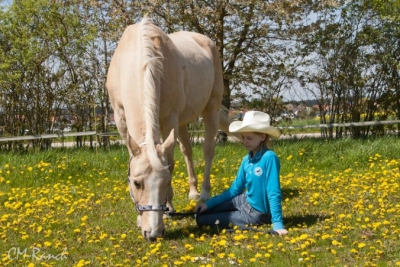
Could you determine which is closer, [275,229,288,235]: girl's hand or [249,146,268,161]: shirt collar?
[275,229,288,235]: girl's hand

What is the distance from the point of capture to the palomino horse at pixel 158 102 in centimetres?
484

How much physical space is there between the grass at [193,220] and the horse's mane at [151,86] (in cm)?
80

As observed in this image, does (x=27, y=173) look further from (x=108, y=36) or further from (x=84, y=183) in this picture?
(x=108, y=36)

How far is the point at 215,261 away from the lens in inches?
173

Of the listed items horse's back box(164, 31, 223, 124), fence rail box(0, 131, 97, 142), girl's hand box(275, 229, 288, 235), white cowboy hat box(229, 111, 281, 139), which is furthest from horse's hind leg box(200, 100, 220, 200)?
fence rail box(0, 131, 97, 142)

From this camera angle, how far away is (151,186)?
4797 millimetres

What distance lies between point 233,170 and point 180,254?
425 centimetres

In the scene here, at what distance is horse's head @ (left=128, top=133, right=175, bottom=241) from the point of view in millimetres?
4797

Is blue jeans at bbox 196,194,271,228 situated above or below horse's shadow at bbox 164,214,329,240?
above

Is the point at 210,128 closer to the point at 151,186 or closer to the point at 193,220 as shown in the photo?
the point at 193,220

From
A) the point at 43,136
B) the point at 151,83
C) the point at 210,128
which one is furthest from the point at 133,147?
the point at 43,136

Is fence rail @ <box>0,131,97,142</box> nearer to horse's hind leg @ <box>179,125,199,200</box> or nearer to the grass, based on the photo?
the grass

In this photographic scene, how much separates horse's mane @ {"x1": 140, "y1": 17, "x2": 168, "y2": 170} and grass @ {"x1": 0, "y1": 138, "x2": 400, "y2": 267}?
2.62ft

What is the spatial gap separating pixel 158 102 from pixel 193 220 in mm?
1363
